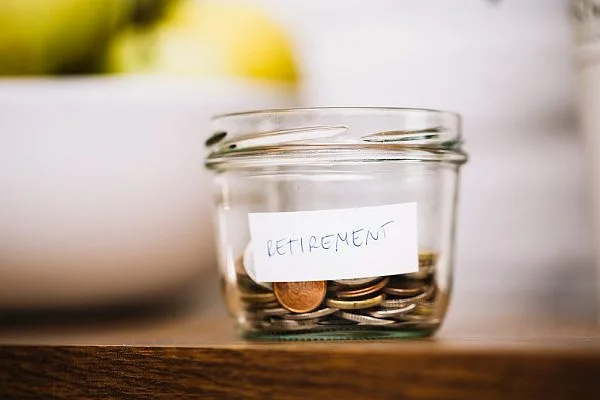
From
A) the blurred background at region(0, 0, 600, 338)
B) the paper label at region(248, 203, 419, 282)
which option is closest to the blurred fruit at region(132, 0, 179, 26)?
the blurred background at region(0, 0, 600, 338)

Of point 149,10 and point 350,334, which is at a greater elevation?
point 149,10

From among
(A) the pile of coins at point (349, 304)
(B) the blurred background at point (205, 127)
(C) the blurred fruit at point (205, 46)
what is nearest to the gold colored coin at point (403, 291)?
(A) the pile of coins at point (349, 304)

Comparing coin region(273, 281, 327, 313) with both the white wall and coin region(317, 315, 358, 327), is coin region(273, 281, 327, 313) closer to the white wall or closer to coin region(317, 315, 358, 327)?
coin region(317, 315, 358, 327)

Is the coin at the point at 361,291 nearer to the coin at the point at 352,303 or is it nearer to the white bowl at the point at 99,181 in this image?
the coin at the point at 352,303

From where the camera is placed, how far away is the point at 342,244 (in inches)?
16.8

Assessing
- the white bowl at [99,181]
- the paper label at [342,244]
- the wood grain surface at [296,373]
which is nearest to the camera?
the wood grain surface at [296,373]

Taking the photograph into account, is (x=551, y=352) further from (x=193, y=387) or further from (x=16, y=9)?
(x=16, y=9)

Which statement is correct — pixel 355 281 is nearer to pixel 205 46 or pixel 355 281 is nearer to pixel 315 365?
pixel 315 365

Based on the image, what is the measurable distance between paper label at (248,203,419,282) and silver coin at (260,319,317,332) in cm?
2

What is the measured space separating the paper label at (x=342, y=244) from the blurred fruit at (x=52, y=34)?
266mm

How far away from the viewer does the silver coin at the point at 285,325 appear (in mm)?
432

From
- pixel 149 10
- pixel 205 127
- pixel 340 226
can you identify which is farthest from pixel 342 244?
pixel 149 10

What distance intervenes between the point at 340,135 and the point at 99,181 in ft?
0.73

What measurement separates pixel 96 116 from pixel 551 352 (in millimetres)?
390
